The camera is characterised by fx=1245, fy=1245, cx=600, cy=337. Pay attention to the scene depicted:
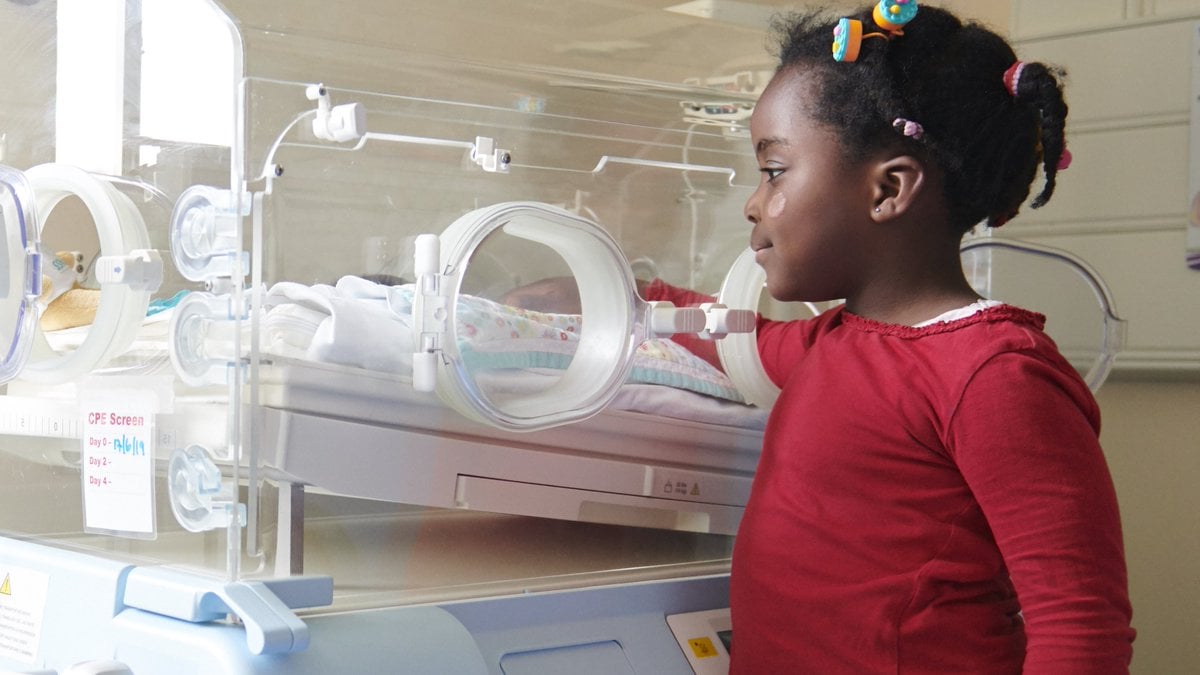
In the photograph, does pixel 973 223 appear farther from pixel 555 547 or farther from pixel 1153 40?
pixel 1153 40

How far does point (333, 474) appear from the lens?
975mm

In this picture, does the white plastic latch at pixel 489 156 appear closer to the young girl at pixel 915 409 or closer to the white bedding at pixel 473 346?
the white bedding at pixel 473 346

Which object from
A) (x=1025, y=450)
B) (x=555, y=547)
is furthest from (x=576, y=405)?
(x=1025, y=450)

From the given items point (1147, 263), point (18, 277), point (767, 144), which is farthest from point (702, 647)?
point (1147, 263)

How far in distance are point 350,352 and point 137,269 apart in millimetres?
202

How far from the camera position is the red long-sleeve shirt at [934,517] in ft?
3.18

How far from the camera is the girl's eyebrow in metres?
1.15

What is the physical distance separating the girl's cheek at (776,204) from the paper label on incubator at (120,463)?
0.56m

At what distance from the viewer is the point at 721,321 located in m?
1.18

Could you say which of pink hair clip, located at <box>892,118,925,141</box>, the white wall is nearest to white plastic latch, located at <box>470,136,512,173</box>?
pink hair clip, located at <box>892,118,925,141</box>

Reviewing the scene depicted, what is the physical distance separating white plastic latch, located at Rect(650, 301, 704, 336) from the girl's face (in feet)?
0.26

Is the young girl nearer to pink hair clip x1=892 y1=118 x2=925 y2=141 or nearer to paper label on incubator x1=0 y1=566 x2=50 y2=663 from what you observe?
pink hair clip x1=892 y1=118 x2=925 y2=141

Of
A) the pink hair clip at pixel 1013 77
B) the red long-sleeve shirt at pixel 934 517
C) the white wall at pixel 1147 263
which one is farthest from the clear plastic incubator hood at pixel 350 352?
the white wall at pixel 1147 263

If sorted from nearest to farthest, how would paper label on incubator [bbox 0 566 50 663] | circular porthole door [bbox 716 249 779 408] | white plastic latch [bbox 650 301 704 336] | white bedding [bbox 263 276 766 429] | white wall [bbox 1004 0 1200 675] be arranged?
white bedding [bbox 263 276 766 429]
paper label on incubator [bbox 0 566 50 663]
white plastic latch [bbox 650 301 704 336]
circular porthole door [bbox 716 249 779 408]
white wall [bbox 1004 0 1200 675]
